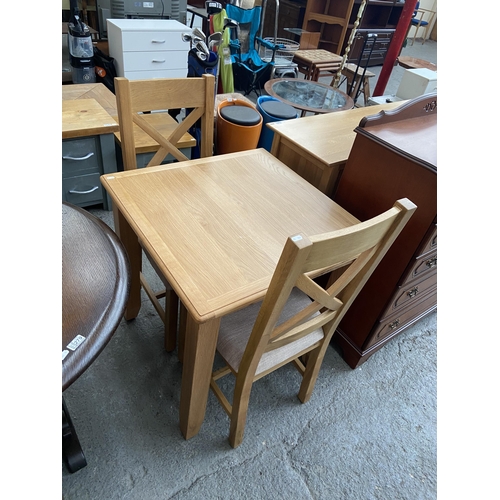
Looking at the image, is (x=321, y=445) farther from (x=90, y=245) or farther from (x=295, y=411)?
(x=90, y=245)

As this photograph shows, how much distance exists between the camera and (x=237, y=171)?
135cm

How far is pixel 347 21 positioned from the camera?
5070mm

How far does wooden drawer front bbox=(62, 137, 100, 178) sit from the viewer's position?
1.85m

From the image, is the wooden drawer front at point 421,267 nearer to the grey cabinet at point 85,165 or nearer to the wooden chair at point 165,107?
the wooden chair at point 165,107

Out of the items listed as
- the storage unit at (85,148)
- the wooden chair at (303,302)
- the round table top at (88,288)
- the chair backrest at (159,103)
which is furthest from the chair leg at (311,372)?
the storage unit at (85,148)

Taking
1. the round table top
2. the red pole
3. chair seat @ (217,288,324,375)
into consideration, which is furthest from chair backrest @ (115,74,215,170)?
the red pole

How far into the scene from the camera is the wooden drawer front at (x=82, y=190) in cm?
198

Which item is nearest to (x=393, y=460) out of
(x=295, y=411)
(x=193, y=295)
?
(x=295, y=411)

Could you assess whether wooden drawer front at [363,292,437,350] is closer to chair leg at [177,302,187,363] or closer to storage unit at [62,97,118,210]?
chair leg at [177,302,187,363]

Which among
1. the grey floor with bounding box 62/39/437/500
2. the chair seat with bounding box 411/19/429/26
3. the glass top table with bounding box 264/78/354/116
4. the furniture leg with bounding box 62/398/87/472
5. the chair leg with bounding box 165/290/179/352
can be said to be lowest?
the grey floor with bounding box 62/39/437/500

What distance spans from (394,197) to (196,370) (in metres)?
0.87

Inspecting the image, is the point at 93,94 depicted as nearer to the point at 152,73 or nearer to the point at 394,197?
the point at 152,73

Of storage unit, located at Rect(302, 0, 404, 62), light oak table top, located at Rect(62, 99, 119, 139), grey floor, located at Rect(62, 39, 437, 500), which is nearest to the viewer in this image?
grey floor, located at Rect(62, 39, 437, 500)

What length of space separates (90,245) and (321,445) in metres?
1.13
